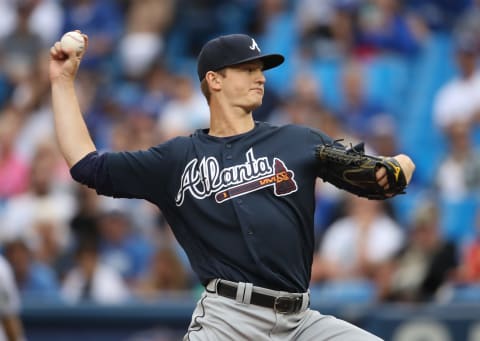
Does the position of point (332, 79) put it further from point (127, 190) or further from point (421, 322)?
point (127, 190)

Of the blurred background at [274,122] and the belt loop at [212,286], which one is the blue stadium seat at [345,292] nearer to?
the blurred background at [274,122]

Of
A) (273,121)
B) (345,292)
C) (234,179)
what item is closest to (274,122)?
(273,121)

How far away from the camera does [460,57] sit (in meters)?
11.5

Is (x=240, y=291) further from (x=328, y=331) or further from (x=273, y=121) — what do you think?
(x=273, y=121)

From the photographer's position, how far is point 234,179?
226 inches

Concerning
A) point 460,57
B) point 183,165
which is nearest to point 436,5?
point 460,57

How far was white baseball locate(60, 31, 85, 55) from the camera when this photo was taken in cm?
592

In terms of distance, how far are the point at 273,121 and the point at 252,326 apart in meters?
6.68

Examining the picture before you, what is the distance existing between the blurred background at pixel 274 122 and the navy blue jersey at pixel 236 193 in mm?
3267

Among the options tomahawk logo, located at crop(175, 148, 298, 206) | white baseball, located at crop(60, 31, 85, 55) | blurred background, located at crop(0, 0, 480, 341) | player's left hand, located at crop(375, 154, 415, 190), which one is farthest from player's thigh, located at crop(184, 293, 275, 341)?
blurred background, located at crop(0, 0, 480, 341)

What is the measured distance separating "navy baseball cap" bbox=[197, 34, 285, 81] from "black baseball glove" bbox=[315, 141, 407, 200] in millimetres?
532

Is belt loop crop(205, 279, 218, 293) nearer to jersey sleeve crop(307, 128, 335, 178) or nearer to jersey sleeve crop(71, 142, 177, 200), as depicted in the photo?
jersey sleeve crop(71, 142, 177, 200)

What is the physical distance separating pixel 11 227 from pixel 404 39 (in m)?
4.59

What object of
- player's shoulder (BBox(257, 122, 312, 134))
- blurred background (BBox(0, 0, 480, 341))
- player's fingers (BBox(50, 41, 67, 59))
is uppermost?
player's fingers (BBox(50, 41, 67, 59))
